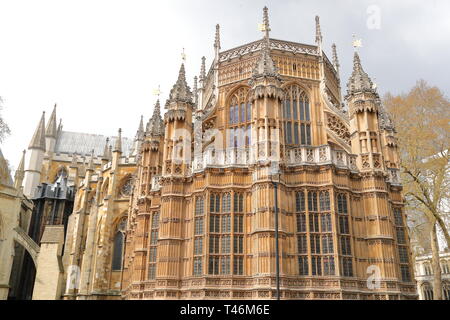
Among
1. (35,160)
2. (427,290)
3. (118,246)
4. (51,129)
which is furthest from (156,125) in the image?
(51,129)

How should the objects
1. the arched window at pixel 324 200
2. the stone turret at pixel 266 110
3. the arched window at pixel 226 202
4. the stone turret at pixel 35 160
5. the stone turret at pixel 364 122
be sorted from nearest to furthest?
1. the arched window at pixel 324 200
2. the arched window at pixel 226 202
3. the stone turret at pixel 266 110
4. the stone turret at pixel 364 122
5. the stone turret at pixel 35 160

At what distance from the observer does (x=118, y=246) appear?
1609 inches

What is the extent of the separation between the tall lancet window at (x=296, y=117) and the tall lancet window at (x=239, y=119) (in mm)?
2655

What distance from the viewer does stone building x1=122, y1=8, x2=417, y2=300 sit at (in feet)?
66.0

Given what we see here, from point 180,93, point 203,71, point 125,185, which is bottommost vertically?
point 180,93

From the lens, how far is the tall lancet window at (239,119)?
27.0 m

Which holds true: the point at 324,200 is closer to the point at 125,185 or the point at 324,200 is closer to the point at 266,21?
the point at 266,21

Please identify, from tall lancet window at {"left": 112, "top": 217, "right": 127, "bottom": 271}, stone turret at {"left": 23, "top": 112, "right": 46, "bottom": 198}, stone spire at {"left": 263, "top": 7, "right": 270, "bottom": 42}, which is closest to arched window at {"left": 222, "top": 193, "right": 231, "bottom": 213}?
stone spire at {"left": 263, "top": 7, "right": 270, "bottom": 42}

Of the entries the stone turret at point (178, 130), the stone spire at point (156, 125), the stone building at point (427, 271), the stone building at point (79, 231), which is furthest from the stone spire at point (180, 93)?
the stone building at point (427, 271)

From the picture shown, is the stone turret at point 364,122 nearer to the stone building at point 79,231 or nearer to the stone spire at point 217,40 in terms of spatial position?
the stone spire at point 217,40

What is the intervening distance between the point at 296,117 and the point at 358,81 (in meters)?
4.90

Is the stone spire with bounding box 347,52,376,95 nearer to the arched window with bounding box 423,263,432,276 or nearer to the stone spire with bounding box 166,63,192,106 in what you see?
the stone spire with bounding box 166,63,192,106

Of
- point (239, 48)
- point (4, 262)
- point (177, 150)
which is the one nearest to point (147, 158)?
point (177, 150)
